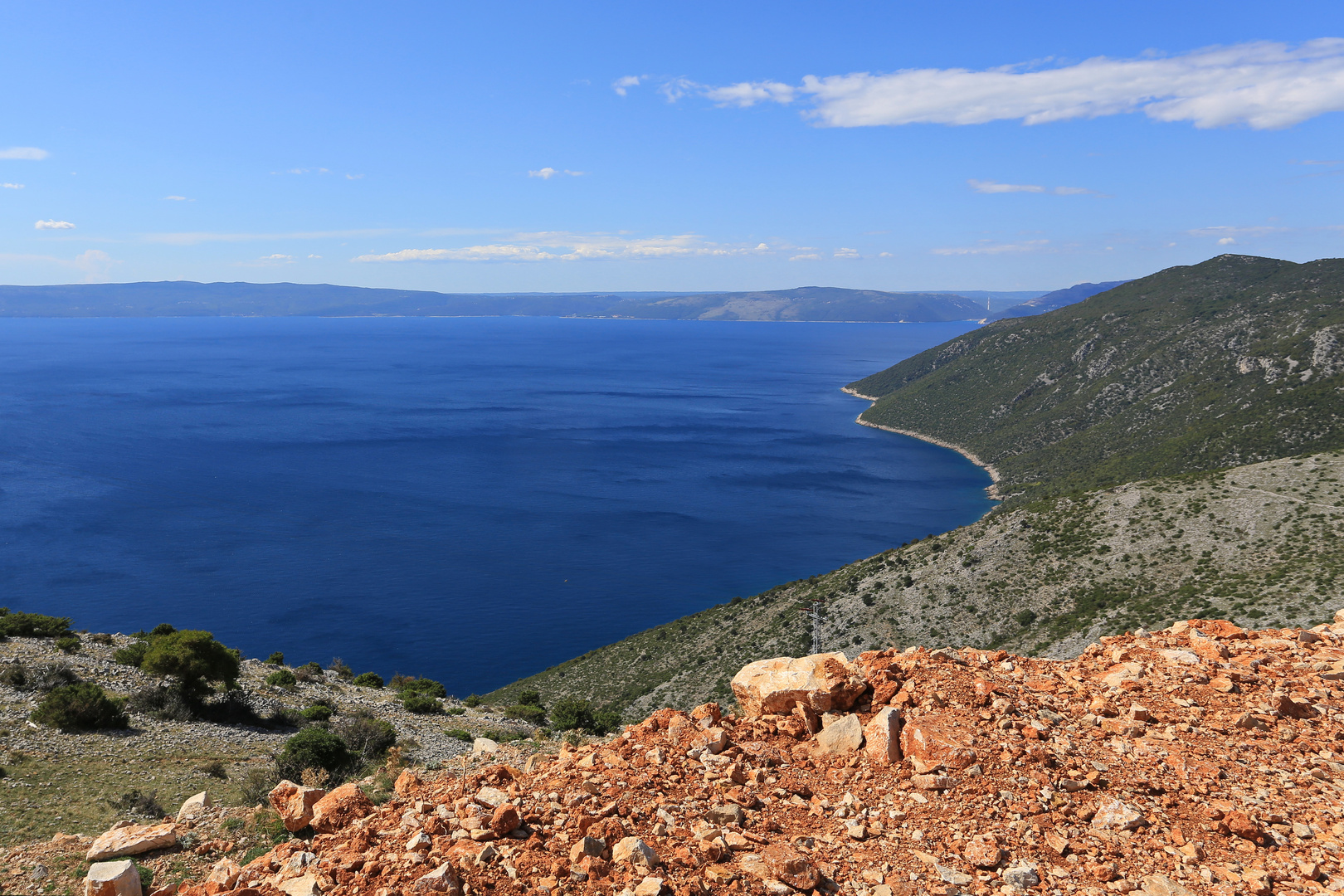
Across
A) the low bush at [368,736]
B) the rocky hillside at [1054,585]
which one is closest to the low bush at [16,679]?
the low bush at [368,736]

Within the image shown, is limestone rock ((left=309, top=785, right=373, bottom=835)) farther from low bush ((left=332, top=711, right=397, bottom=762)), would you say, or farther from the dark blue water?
the dark blue water

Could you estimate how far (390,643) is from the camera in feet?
275

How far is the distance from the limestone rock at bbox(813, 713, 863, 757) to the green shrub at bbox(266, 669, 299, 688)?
31.2 meters

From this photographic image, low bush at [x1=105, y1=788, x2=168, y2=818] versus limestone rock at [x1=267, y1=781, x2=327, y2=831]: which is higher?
limestone rock at [x1=267, y1=781, x2=327, y2=831]

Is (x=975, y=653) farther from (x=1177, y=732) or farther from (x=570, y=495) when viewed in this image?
(x=570, y=495)

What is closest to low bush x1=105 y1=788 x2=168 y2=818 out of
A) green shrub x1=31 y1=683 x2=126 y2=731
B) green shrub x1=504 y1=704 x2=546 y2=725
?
green shrub x1=31 y1=683 x2=126 y2=731

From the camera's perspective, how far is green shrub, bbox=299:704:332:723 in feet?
101

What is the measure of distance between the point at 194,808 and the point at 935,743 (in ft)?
45.8

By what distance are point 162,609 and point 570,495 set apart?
229 feet

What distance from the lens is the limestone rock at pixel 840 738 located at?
504 inches

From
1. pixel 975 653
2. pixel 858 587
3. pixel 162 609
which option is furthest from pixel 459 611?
pixel 975 653

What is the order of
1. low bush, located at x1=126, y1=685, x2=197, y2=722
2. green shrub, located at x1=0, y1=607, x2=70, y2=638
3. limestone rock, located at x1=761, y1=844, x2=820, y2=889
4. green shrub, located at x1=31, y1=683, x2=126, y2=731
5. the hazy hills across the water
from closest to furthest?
limestone rock, located at x1=761, y1=844, x2=820, y2=889 → green shrub, located at x1=31, y1=683, x2=126, y2=731 → low bush, located at x1=126, y1=685, x2=197, y2=722 → green shrub, located at x1=0, y1=607, x2=70, y2=638 → the hazy hills across the water

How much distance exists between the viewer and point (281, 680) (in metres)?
35.9

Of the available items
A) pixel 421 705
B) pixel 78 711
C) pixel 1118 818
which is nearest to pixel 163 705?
pixel 78 711
